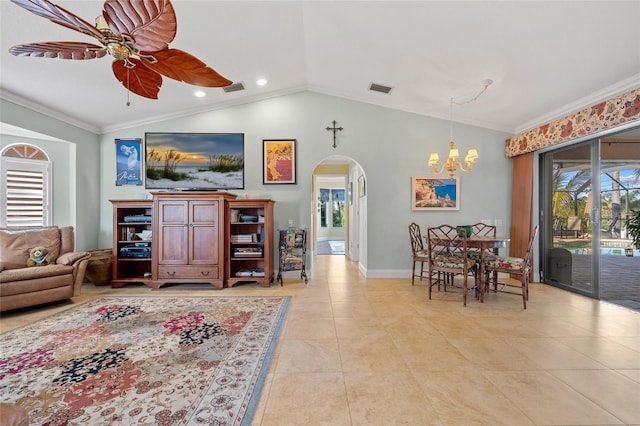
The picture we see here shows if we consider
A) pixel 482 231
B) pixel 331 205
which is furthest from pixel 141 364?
pixel 331 205

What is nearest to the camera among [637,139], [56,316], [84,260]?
[56,316]

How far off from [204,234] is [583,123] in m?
5.36

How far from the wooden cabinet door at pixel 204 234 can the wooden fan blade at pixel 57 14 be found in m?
2.58

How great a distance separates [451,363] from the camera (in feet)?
6.73

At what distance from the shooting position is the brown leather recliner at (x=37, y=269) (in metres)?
2.99

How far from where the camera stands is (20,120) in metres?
3.66

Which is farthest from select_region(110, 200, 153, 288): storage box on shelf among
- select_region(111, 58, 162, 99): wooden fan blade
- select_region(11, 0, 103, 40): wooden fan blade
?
select_region(11, 0, 103, 40): wooden fan blade

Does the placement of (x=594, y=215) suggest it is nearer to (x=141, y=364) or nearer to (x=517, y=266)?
(x=517, y=266)

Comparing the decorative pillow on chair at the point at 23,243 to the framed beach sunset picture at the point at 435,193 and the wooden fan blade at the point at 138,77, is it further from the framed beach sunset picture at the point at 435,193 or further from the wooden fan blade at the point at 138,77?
the framed beach sunset picture at the point at 435,193

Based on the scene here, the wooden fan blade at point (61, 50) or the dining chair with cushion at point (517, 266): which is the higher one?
the wooden fan blade at point (61, 50)

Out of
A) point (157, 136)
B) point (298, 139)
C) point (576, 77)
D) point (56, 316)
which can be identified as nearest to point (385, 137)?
point (298, 139)

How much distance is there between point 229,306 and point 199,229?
1.38 meters

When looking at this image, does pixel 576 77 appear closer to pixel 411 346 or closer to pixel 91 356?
pixel 411 346

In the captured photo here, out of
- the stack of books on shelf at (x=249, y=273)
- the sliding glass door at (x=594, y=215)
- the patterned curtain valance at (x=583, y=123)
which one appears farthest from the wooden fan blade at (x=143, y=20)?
the sliding glass door at (x=594, y=215)
